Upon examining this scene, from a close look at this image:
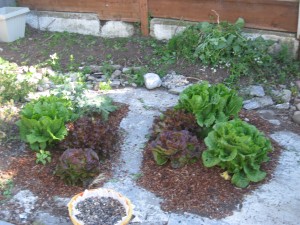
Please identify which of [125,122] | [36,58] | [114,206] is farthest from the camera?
[36,58]

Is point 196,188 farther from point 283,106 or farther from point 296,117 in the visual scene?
point 283,106

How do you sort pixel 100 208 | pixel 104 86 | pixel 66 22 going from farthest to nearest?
pixel 66 22, pixel 104 86, pixel 100 208

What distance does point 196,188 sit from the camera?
4227 mm

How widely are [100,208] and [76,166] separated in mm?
537

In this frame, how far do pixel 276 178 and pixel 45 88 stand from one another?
3149 mm

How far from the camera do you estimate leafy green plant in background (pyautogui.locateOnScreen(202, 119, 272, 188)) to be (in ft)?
13.7

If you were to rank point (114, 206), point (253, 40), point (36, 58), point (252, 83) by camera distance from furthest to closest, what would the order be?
point (36, 58) → point (253, 40) → point (252, 83) → point (114, 206)

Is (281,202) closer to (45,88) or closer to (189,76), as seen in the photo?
(189,76)

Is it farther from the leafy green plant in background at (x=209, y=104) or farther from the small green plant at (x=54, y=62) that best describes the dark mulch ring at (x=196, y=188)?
the small green plant at (x=54, y=62)

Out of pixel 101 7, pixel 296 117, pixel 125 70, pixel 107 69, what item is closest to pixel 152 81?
pixel 125 70

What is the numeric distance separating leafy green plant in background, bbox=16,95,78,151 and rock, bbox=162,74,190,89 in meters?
1.68

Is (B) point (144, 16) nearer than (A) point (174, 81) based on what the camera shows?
No

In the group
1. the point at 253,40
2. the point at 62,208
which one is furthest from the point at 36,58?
the point at 62,208

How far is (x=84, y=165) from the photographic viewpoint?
4.28 meters
